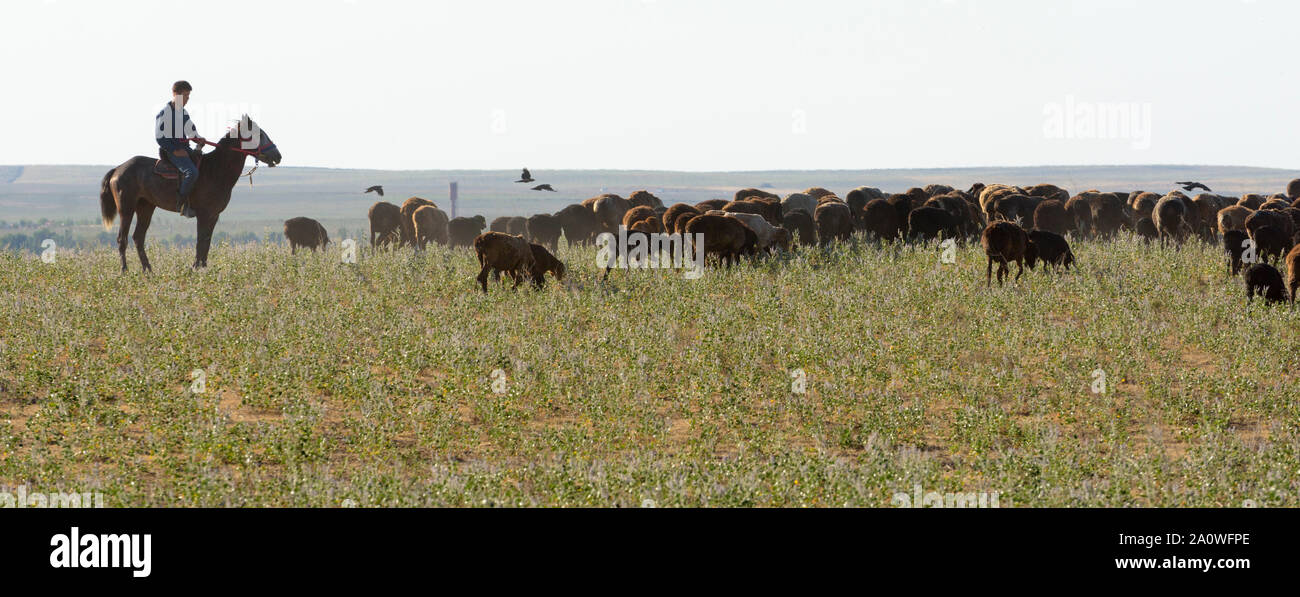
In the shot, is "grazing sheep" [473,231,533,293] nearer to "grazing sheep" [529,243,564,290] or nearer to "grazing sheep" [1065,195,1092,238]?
"grazing sheep" [529,243,564,290]

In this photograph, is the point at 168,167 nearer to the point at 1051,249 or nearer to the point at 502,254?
the point at 502,254

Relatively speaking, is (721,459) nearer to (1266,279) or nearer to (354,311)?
(354,311)

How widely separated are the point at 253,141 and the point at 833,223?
38.0 feet

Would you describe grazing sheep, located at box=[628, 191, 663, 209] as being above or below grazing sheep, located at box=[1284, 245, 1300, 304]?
above

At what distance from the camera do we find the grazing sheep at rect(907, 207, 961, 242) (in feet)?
70.9

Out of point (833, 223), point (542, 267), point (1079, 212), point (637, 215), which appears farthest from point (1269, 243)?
point (542, 267)

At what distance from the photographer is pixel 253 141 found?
59.0 feet

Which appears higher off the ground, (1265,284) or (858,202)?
(858,202)

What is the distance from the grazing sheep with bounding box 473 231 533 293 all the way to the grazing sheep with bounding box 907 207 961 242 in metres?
8.85

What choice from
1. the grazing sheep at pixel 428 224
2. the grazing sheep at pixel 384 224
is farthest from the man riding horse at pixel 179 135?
the grazing sheep at pixel 384 224

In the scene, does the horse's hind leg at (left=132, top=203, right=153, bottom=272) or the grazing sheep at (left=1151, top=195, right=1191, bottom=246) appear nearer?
the horse's hind leg at (left=132, top=203, right=153, bottom=272)

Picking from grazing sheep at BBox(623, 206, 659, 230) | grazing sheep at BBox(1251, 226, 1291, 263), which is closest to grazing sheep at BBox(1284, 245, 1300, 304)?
grazing sheep at BBox(1251, 226, 1291, 263)

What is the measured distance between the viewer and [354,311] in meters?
14.2

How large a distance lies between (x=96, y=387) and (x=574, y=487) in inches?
207
